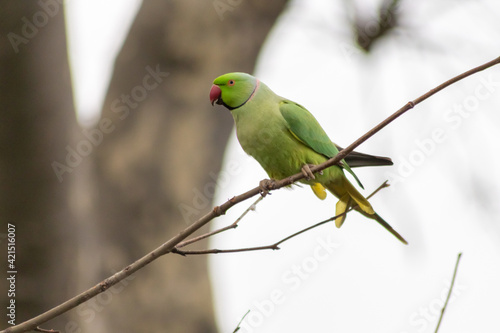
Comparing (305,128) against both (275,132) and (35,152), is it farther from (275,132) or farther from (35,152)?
(35,152)

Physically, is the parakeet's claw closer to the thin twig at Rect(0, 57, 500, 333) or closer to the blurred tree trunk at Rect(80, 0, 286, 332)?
the thin twig at Rect(0, 57, 500, 333)

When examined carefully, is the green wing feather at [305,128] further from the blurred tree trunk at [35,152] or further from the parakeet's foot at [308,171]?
the blurred tree trunk at [35,152]

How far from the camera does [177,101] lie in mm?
3893

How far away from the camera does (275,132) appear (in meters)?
2.16

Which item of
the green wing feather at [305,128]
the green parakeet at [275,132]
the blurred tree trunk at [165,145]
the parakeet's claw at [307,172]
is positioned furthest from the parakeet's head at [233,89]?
the blurred tree trunk at [165,145]

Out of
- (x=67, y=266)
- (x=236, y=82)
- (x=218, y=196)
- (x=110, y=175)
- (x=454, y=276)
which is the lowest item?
(x=454, y=276)

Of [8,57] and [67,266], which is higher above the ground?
[8,57]

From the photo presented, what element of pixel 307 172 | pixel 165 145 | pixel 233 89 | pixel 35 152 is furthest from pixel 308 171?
pixel 165 145

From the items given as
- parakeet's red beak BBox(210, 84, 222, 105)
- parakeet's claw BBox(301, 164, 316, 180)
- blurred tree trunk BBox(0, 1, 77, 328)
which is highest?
blurred tree trunk BBox(0, 1, 77, 328)

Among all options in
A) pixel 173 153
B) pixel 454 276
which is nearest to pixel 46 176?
pixel 173 153

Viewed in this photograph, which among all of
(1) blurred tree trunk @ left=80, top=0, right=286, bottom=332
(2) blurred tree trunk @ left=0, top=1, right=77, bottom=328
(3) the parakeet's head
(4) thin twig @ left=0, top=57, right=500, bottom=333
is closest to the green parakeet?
(3) the parakeet's head

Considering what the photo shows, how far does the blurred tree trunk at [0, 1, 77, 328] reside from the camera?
9.57ft

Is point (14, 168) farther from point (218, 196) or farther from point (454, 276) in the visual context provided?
point (454, 276)

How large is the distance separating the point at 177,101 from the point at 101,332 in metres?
1.59
